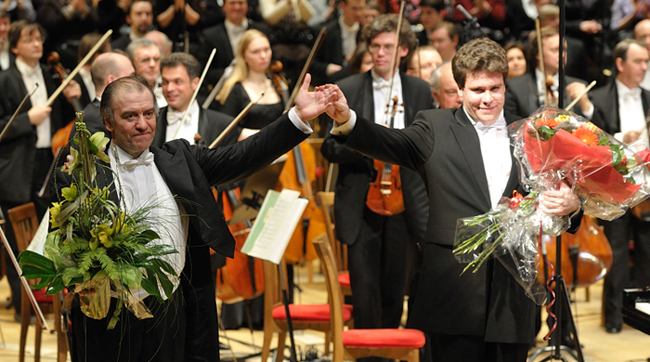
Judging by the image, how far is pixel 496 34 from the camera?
21.9 feet

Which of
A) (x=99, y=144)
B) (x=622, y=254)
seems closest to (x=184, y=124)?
(x=99, y=144)

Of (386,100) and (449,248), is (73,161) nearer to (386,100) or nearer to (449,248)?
(449,248)

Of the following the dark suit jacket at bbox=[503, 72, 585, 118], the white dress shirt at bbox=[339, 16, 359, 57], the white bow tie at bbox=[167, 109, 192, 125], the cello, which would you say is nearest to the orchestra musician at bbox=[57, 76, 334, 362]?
the white bow tie at bbox=[167, 109, 192, 125]

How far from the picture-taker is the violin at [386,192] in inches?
152

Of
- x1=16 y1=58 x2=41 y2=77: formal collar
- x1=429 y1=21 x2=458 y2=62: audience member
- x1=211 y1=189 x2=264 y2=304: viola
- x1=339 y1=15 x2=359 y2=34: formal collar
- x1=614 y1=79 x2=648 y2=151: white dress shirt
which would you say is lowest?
x1=211 y1=189 x2=264 y2=304: viola

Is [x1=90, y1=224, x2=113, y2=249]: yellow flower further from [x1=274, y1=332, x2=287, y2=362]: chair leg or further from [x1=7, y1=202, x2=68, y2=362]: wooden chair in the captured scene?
[x1=7, y1=202, x2=68, y2=362]: wooden chair

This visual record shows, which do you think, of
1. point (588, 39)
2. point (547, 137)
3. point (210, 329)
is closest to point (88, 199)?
point (210, 329)

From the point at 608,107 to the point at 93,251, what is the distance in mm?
3908

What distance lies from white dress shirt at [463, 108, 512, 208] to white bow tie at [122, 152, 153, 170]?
1095 mm

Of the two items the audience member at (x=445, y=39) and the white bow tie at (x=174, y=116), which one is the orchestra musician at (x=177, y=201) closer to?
the white bow tie at (x=174, y=116)

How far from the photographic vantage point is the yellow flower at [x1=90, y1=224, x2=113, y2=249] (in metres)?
2.26

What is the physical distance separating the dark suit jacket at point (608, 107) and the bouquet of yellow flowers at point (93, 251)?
363 cm

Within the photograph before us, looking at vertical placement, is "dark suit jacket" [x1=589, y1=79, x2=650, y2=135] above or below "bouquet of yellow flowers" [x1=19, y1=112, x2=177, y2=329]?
above

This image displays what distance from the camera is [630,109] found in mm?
5258
